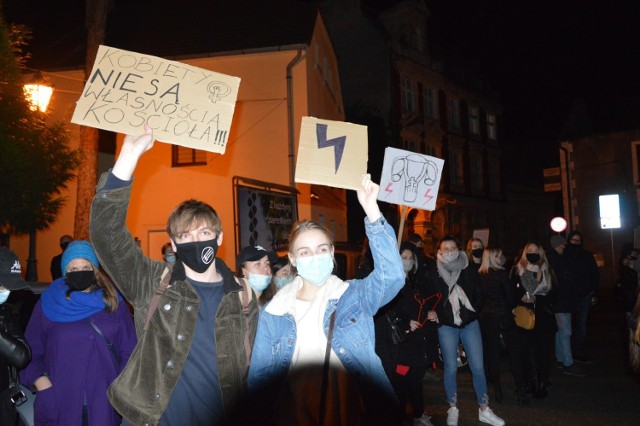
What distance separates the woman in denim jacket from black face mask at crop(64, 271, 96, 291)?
5.67ft

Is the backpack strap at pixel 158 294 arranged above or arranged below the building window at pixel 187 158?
below

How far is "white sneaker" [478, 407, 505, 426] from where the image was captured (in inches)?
283

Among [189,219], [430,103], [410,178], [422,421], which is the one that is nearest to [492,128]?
[430,103]

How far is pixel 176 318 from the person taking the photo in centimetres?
Result: 336

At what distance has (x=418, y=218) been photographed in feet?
108

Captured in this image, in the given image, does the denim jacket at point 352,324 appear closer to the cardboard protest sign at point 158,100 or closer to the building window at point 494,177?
the cardboard protest sign at point 158,100

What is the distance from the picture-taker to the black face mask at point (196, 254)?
3.43m

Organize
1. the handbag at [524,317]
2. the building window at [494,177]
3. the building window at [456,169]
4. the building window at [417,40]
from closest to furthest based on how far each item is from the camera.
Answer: the handbag at [524,317] < the building window at [417,40] < the building window at [456,169] < the building window at [494,177]

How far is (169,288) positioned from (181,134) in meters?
1.12

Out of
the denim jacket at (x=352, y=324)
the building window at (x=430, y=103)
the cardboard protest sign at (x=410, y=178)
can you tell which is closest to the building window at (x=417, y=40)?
the building window at (x=430, y=103)

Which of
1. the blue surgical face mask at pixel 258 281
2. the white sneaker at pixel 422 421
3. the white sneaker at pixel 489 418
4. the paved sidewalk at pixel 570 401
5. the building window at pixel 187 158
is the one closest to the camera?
the blue surgical face mask at pixel 258 281

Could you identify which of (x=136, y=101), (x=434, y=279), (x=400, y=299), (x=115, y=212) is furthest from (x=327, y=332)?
(x=434, y=279)

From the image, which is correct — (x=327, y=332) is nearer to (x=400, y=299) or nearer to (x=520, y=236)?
(x=400, y=299)

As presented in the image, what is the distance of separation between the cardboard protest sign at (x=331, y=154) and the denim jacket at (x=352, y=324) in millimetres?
930
